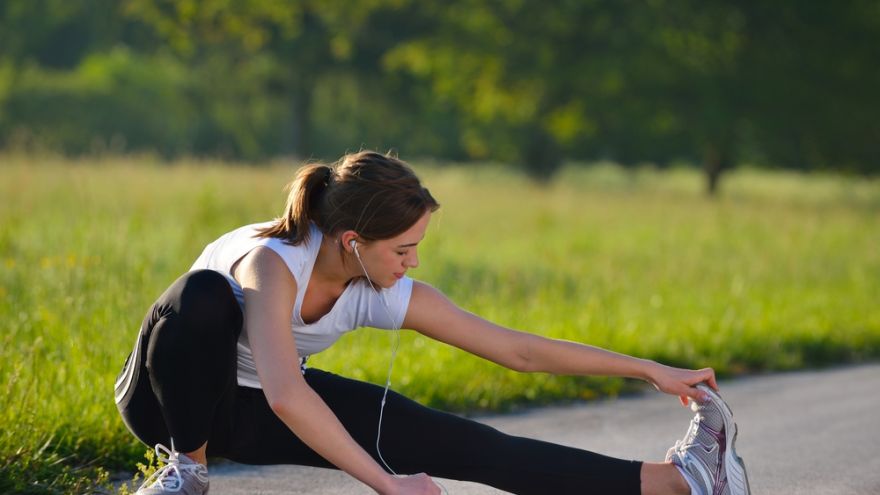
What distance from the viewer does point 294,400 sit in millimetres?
3033

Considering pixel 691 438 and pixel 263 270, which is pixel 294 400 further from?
pixel 691 438

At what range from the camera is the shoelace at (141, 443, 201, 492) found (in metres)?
3.30

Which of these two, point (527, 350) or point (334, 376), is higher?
point (527, 350)

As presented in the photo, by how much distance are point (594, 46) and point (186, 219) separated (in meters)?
19.0

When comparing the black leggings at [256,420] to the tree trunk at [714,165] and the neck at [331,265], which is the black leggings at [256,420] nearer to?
the neck at [331,265]

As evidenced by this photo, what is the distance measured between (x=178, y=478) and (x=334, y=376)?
27.0 inches

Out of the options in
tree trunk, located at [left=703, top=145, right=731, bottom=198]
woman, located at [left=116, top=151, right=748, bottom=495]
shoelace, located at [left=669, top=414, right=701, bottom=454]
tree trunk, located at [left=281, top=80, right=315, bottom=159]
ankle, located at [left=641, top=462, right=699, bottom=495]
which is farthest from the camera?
tree trunk, located at [left=281, top=80, right=315, bottom=159]

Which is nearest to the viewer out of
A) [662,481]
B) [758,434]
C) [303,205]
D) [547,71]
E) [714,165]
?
[303,205]

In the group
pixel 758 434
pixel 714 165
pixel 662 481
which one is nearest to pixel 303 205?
pixel 662 481

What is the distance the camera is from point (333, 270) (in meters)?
3.43

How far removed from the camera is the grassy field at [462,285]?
478 centimetres

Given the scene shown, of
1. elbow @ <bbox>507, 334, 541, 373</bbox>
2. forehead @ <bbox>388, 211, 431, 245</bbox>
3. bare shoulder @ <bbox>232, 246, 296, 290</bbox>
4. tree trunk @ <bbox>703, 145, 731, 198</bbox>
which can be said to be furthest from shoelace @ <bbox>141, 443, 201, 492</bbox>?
tree trunk @ <bbox>703, 145, 731, 198</bbox>

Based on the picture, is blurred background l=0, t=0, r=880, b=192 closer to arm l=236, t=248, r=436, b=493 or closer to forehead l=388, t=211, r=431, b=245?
forehead l=388, t=211, r=431, b=245

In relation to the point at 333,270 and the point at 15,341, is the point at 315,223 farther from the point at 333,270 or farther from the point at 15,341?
the point at 15,341
